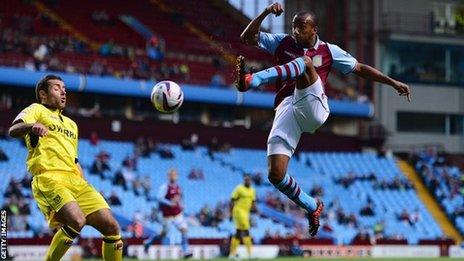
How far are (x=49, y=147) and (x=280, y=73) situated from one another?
280cm

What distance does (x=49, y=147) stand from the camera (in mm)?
12102

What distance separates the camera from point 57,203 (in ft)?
39.0

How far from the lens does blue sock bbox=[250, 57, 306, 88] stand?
1151 centimetres

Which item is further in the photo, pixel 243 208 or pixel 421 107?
pixel 421 107

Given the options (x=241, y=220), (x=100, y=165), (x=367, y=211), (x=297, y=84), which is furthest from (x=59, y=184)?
(x=367, y=211)

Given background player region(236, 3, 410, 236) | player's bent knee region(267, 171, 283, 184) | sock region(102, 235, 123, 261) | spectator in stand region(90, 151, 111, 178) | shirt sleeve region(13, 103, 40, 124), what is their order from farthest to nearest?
1. spectator in stand region(90, 151, 111, 178)
2. player's bent knee region(267, 171, 283, 184)
3. background player region(236, 3, 410, 236)
4. sock region(102, 235, 123, 261)
5. shirt sleeve region(13, 103, 40, 124)

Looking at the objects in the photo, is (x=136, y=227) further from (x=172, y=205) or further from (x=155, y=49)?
(x=155, y=49)

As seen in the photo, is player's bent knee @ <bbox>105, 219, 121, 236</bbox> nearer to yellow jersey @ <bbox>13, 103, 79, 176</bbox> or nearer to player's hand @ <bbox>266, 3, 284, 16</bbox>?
yellow jersey @ <bbox>13, 103, 79, 176</bbox>

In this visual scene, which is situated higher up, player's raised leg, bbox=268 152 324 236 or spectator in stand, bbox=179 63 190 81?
spectator in stand, bbox=179 63 190 81

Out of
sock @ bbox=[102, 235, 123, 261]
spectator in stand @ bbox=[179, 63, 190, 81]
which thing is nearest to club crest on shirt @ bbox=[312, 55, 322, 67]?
sock @ bbox=[102, 235, 123, 261]

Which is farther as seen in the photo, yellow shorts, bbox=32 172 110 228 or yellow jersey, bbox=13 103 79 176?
yellow jersey, bbox=13 103 79 176

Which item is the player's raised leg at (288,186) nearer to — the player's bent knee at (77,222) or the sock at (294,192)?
the sock at (294,192)

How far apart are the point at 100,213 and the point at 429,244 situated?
2677 centimetres

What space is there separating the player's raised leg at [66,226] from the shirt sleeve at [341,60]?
379 centimetres
